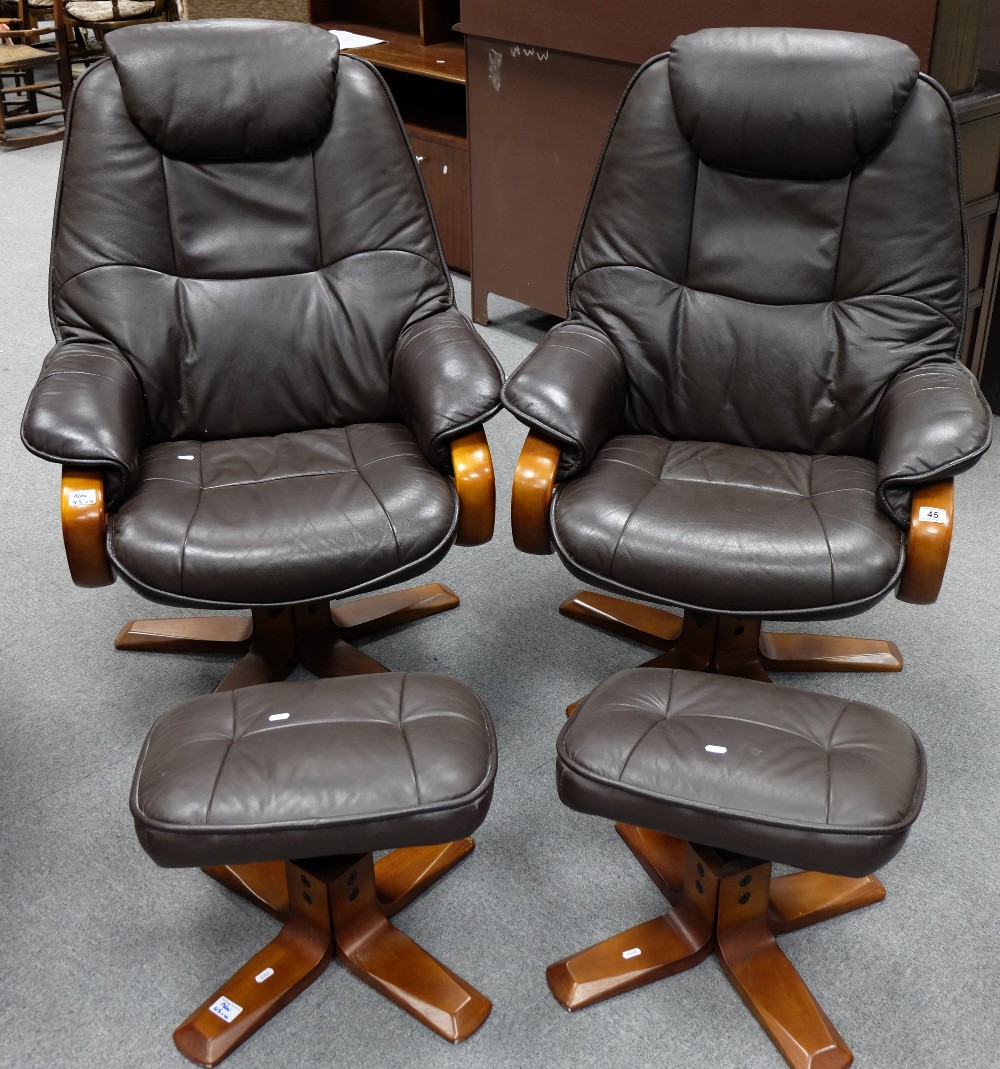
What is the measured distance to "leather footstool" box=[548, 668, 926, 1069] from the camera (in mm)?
1481

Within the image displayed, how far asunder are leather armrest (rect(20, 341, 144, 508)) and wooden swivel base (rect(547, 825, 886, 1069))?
1029 mm

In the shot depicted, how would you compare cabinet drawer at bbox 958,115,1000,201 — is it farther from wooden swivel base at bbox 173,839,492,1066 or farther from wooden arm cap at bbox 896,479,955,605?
wooden swivel base at bbox 173,839,492,1066

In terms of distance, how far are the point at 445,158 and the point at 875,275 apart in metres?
1.95

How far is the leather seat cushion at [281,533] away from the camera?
1.85 meters

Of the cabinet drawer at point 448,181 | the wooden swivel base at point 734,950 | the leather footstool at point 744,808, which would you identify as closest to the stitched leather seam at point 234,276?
the leather footstool at point 744,808

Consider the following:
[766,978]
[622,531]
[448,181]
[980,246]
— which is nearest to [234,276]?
[622,531]

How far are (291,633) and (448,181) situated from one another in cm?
200

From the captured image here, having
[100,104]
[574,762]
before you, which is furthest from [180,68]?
[574,762]

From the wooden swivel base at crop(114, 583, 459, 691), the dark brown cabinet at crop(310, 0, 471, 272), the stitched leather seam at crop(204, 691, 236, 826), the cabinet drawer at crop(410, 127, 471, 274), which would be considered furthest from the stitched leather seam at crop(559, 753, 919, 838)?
the cabinet drawer at crop(410, 127, 471, 274)

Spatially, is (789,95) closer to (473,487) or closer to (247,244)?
(473,487)

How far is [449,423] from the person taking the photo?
198 cm

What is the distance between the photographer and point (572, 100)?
3139mm

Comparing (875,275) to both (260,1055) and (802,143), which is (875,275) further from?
(260,1055)

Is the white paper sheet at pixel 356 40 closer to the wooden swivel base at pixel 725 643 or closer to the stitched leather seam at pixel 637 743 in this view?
the wooden swivel base at pixel 725 643
